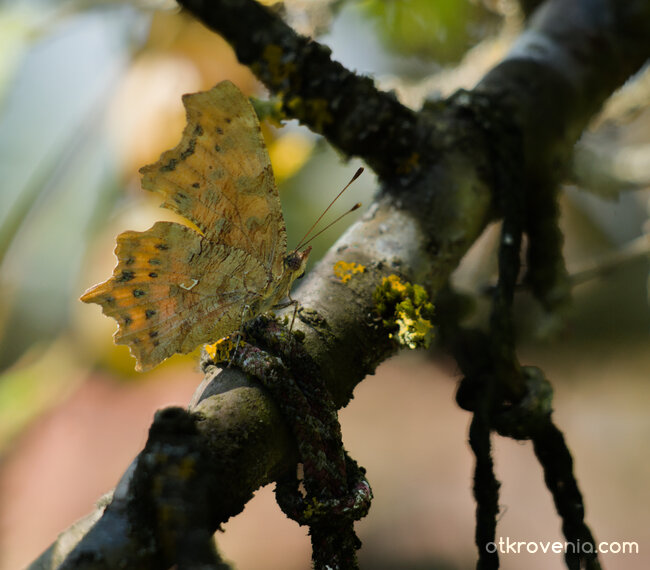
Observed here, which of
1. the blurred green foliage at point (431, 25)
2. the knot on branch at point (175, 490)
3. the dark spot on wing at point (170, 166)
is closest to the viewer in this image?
the knot on branch at point (175, 490)

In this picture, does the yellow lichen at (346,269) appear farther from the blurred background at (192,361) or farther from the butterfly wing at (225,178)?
the blurred background at (192,361)

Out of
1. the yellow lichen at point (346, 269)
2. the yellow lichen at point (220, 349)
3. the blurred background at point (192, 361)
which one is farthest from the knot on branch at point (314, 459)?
the blurred background at point (192, 361)

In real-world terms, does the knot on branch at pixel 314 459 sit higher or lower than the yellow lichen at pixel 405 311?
lower

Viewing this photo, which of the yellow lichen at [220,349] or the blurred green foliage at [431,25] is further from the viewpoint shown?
the blurred green foliage at [431,25]

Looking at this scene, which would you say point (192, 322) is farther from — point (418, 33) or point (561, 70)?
point (418, 33)

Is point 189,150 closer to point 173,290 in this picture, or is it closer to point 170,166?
point 170,166

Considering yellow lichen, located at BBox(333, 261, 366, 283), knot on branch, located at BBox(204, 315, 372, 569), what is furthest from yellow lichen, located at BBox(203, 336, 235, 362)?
yellow lichen, located at BBox(333, 261, 366, 283)

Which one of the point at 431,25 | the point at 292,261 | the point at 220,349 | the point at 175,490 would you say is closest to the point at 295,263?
the point at 292,261

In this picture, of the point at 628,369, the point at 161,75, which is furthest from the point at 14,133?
the point at 628,369
